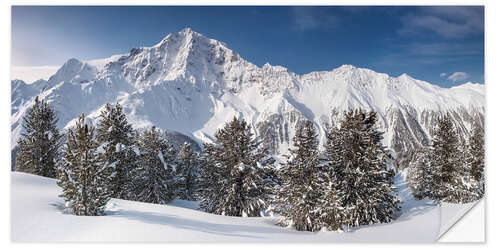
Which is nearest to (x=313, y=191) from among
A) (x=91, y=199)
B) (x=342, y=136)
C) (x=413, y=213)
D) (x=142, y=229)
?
(x=342, y=136)

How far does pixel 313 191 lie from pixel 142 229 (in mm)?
5642

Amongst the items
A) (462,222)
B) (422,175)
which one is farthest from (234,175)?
(422,175)

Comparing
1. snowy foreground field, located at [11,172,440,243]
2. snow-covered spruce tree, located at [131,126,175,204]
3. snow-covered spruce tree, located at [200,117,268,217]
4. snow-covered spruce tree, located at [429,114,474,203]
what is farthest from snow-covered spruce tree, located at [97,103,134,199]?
snow-covered spruce tree, located at [429,114,474,203]

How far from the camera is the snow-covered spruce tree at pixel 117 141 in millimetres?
14031

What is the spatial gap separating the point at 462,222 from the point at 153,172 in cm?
1525

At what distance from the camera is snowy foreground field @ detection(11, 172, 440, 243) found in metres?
7.23

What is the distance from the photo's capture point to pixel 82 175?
780 cm

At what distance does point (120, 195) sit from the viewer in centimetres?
1445

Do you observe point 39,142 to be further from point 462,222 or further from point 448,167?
point 448,167

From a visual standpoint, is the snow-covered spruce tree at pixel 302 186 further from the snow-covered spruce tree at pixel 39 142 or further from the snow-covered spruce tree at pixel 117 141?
the snow-covered spruce tree at pixel 39 142

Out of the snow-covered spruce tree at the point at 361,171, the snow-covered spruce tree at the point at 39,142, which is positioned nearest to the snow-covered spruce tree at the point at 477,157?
the snow-covered spruce tree at the point at 361,171

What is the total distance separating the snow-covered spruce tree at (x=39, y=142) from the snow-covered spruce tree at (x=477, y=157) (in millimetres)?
17518

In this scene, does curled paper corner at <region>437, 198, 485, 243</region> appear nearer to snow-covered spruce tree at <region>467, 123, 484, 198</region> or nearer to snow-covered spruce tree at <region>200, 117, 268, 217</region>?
snow-covered spruce tree at <region>467, 123, 484, 198</region>

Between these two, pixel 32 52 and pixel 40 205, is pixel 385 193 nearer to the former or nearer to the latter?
pixel 40 205
